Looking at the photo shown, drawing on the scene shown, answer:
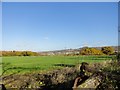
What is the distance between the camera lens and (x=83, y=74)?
8.96 meters

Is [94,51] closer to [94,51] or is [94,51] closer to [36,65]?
[94,51]

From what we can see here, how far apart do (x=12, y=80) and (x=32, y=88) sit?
1.29 meters

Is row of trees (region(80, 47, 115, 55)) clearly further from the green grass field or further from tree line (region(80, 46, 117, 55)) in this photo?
the green grass field

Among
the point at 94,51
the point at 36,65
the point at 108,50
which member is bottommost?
the point at 36,65

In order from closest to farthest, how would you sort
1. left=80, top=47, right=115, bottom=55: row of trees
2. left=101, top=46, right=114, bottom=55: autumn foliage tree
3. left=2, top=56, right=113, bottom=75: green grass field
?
left=2, top=56, right=113, bottom=75: green grass field
left=101, top=46, right=114, bottom=55: autumn foliage tree
left=80, top=47, right=115, bottom=55: row of trees

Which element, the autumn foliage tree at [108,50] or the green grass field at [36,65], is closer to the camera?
the green grass field at [36,65]

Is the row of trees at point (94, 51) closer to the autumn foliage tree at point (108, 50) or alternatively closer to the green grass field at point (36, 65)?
the autumn foliage tree at point (108, 50)

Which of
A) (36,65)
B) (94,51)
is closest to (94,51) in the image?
(94,51)

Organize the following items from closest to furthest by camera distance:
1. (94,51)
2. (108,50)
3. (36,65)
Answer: (36,65)
(108,50)
(94,51)

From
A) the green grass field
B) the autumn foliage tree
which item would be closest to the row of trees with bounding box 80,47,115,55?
the autumn foliage tree

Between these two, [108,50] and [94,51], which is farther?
[94,51]

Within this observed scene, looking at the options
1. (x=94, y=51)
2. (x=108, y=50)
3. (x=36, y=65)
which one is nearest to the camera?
(x=36, y=65)

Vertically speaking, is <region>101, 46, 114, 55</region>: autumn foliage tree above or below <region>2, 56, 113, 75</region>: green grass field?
above

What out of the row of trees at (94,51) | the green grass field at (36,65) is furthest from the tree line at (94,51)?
the green grass field at (36,65)
